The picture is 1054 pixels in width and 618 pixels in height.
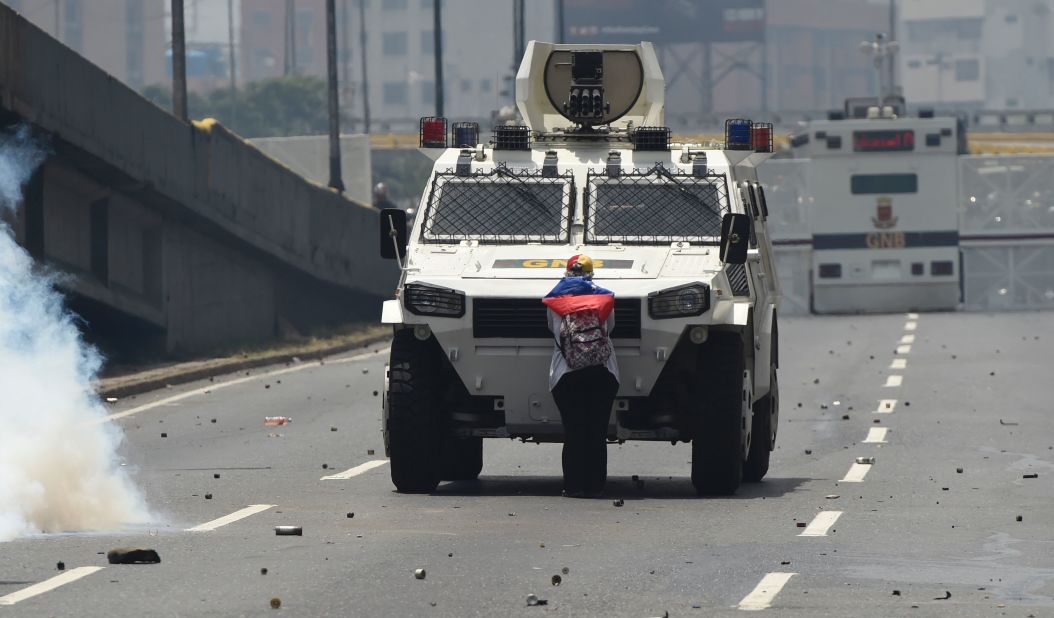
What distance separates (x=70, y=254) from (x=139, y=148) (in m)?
1.74

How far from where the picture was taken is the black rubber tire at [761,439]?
1619 cm

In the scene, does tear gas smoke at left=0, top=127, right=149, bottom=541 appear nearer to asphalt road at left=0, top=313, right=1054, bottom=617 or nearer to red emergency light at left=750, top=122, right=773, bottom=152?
asphalt road at left=0, top=313, right=1054, bottom=617

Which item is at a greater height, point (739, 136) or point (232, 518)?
point (739, 136)

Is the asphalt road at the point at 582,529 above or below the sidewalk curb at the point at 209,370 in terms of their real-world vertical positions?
above

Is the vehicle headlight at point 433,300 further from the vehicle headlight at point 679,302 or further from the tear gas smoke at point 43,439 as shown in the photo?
the tear gas smoke at point 43,439

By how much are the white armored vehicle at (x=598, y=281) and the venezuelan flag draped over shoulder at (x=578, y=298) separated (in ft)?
0.94

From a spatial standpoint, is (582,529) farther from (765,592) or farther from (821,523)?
(765,592)

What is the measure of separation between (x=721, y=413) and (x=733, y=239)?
4.00ft

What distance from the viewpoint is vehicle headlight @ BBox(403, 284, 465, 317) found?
14609 mm

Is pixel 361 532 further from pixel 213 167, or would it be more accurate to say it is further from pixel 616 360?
pixel 213 167

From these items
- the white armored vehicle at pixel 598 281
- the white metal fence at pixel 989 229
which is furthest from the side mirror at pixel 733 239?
the white metal fence at pixel 989 229

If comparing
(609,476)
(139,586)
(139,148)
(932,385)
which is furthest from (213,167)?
(139,586)

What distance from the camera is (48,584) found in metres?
10.0

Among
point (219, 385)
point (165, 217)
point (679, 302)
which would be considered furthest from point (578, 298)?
point (165, 217)
